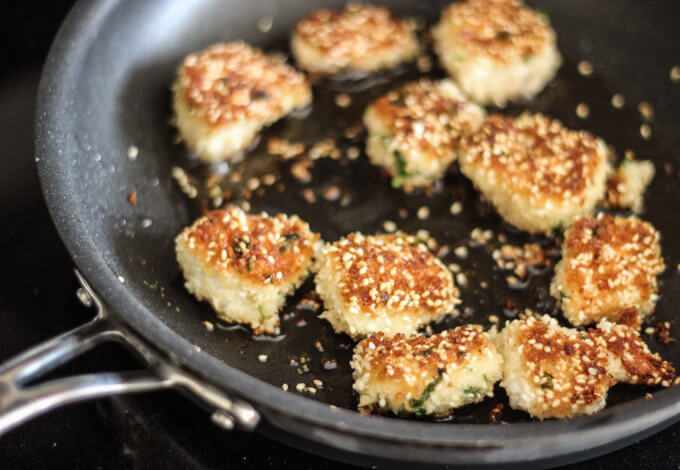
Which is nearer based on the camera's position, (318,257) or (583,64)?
(318,257)

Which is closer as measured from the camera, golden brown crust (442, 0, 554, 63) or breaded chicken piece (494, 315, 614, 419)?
breaded chicken piece (494, 315, 614, 419)

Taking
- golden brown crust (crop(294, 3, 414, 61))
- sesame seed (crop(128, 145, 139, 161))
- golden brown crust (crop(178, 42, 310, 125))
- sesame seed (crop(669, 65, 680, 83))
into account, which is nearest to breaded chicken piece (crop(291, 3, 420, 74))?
golden brown crust (crop(294, 3, 414, 61))

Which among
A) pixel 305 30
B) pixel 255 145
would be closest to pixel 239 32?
pixel 305 30

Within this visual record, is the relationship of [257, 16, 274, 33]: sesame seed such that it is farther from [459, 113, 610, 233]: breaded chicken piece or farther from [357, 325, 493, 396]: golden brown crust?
[357, 325, 493, 396]: golden brown crust

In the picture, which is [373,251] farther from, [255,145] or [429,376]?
[255,145]

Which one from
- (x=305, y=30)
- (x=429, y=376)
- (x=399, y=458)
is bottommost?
(x=429, y=376)

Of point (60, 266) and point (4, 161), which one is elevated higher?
point (4, 161)

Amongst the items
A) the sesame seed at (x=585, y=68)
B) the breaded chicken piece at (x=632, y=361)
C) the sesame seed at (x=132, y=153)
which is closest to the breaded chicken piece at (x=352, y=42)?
the sesame seed at (x=585, y=68)

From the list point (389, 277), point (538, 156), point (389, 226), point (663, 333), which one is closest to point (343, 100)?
point (389, 226)
